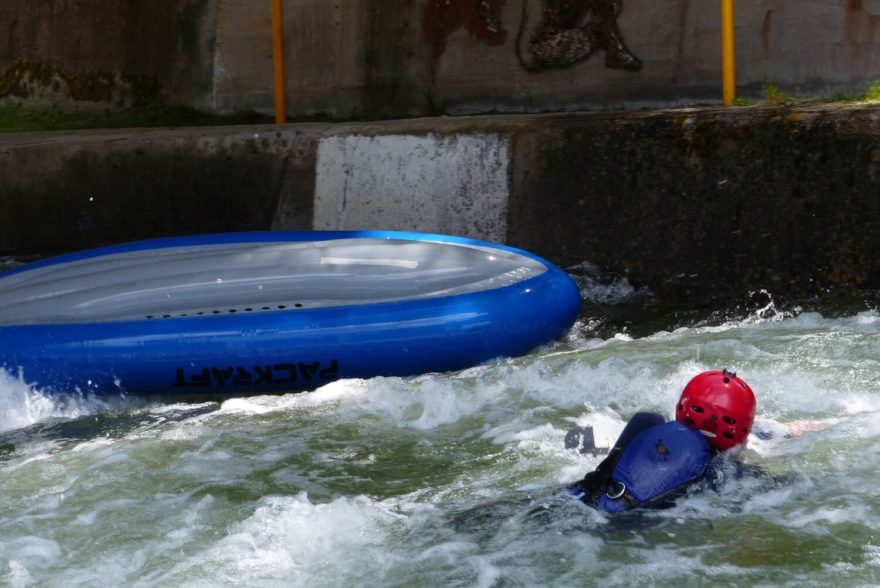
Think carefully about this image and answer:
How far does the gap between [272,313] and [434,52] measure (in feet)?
10.4

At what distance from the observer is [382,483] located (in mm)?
4191

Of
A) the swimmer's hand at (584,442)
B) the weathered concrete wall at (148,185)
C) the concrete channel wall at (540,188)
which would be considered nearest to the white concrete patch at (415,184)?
the concrete channel wall at (540,188)

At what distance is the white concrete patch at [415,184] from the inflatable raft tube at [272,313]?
1.01m

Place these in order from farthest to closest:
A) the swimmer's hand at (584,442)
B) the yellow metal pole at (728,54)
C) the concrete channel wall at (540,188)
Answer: the yellow metal pole at (728,54) < the concrete channel wall at (540,188) < the swimmer's hand at (584,442)

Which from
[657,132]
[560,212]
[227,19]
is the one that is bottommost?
[560,212]

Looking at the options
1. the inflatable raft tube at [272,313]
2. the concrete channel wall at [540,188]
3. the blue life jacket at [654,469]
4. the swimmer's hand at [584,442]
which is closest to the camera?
the blue life jacket at [654,469]

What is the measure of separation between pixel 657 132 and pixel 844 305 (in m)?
1.34

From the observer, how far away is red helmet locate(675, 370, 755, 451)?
374 centimetres

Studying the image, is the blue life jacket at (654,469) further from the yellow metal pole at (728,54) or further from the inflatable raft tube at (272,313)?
the yellow metal pole at (728,54)

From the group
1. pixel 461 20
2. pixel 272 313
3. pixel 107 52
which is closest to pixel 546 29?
pixel 461 20

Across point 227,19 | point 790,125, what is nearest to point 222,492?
point 790,125

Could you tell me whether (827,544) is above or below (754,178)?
below

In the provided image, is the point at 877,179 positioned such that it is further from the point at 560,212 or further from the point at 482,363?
the point at 482,363

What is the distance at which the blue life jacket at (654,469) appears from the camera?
364 cm
